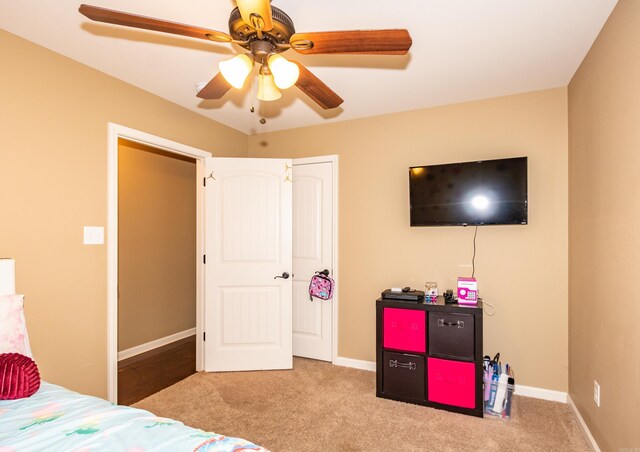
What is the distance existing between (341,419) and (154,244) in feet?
10.1

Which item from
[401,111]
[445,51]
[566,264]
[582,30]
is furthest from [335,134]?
[566,264]

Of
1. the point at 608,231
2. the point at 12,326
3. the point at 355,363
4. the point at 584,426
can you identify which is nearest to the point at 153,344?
the point at 355,363

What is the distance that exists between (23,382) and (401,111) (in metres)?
3.39

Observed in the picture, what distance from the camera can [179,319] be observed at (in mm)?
4703

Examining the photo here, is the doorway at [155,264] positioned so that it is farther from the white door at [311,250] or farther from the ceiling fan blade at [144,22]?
the ceiling fan blade at [144,22]

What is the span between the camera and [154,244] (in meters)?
4.38

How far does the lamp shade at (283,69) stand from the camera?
1.55 m

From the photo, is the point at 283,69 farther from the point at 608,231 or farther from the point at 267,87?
the point at 608,231

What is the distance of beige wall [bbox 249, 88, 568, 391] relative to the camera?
292 cm

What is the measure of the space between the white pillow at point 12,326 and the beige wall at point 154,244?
214 cm

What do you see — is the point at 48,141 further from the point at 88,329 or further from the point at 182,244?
the point at 182,244

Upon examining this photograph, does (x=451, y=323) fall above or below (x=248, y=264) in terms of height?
below

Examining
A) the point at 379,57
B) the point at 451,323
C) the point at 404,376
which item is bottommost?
the point at 404,376

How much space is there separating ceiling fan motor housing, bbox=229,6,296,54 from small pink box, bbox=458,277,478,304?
7.27 ft
